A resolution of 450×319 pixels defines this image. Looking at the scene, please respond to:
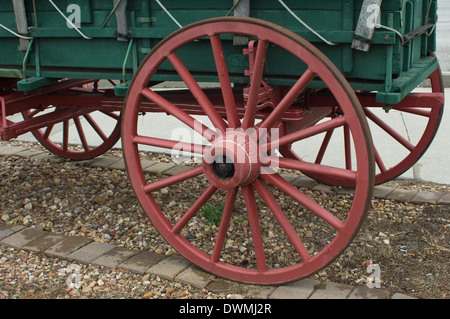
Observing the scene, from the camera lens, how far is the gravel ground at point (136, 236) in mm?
2893

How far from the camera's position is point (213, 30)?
2586mm

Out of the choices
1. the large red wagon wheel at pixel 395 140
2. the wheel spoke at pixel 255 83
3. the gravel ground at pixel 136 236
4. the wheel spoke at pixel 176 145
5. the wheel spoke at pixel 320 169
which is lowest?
the gravel ground at pixel 136 236

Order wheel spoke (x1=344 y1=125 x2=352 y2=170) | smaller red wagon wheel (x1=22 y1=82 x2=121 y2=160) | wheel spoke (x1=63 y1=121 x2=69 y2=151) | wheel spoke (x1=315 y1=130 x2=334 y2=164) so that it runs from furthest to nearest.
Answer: wheel spoke (x1=63 y1=121 x2=69 y2=151) < smaller red wagon wheel (x1=22 y1=82 x2=121 y2=160) < wheel spoke (x1=315 y1=130 x2=334 y2=164) < wheel spoke (x1=344 y1=125 x2=352 y2=170)

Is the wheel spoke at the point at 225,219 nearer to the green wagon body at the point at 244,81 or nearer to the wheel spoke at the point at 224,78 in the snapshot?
the green wagon body at the point at 244,81

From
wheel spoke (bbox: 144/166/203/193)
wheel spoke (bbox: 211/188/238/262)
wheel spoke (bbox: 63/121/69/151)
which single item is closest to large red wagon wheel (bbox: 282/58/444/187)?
wheel spoke (bbox: 211/188/238/262)

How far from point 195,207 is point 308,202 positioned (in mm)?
543

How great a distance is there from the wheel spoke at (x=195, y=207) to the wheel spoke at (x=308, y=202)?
0.26 metres

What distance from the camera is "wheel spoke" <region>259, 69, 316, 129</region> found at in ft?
8.14

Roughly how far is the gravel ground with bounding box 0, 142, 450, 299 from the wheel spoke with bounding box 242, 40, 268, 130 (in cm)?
77

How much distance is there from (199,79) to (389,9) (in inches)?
35.1

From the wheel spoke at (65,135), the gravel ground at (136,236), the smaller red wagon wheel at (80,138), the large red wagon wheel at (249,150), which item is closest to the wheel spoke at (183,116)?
the large red wagon wheel at (249,150)

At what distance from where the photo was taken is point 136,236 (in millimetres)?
3441

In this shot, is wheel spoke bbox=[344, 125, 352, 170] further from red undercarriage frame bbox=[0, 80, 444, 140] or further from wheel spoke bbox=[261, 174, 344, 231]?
wheel spoke bbox=[261, 174, 344, 231]

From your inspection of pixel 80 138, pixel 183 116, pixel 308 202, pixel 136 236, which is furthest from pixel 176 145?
pixel 80 138
